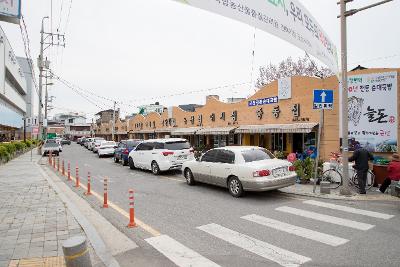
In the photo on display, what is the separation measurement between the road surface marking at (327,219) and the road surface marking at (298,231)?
36.3 inches

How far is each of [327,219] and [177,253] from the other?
3.89 metres

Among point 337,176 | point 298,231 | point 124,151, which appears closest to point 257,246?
point 298,231

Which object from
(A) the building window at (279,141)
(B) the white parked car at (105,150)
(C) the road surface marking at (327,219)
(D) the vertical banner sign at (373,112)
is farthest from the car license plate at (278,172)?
(B) the white parked car at (105,150)

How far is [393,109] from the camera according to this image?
12.9m

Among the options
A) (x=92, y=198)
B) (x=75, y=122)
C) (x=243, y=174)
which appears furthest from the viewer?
(x=75, y=122)

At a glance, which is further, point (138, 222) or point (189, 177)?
point (189, 177)

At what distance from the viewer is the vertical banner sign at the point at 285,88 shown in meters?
18.8

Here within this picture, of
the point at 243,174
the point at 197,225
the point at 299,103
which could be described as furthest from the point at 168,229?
the point at 299,103

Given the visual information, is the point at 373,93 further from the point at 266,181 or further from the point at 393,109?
the point at 266,181

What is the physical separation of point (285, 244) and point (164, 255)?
2.21 meters

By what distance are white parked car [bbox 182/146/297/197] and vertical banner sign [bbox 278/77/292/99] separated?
9049 mm

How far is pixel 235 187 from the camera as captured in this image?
10180 mm

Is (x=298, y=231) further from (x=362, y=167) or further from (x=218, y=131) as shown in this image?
(x=218, y=131)

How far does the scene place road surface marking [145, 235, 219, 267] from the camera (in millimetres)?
5051
